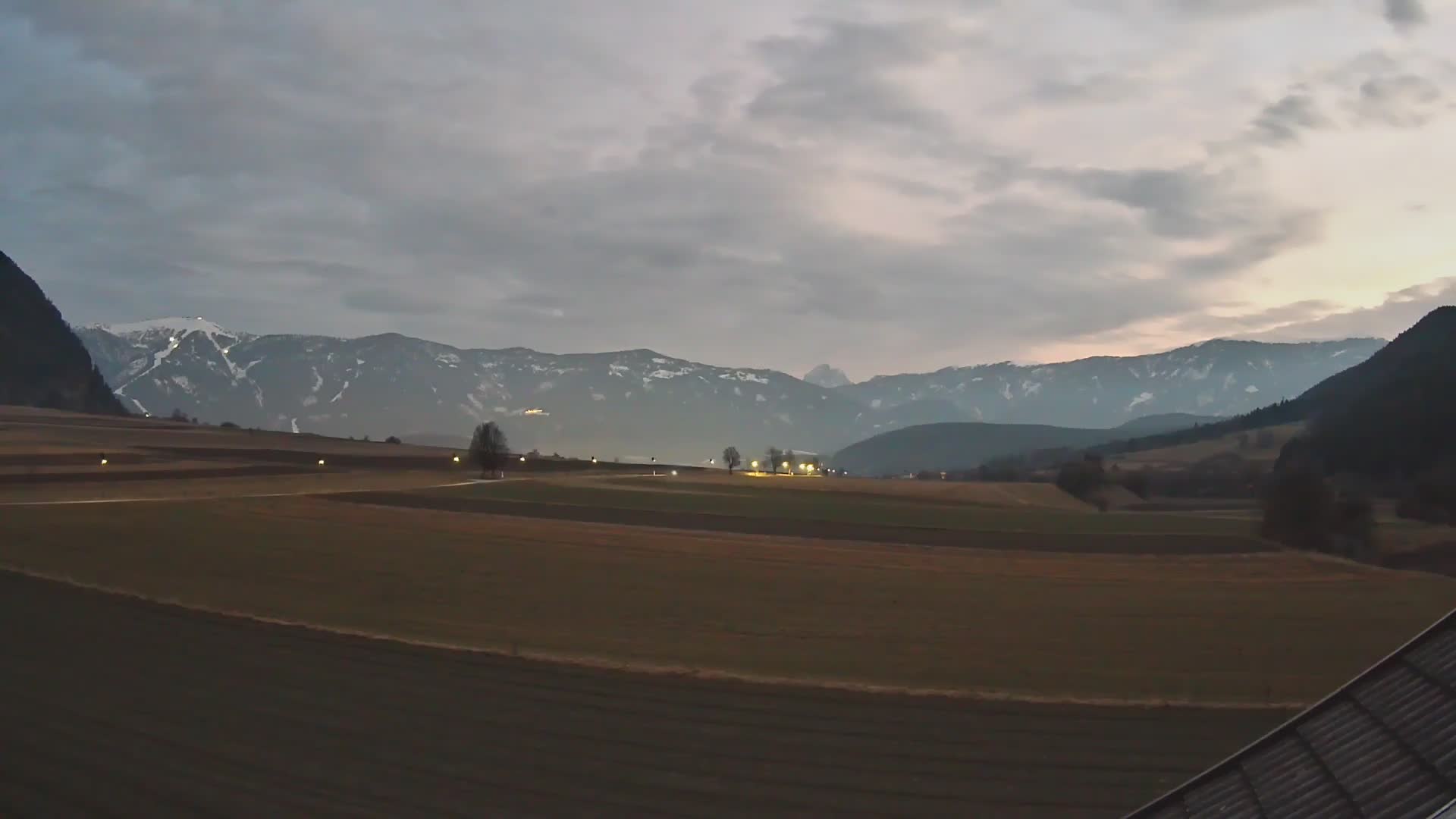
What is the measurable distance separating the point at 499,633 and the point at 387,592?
7.66 m

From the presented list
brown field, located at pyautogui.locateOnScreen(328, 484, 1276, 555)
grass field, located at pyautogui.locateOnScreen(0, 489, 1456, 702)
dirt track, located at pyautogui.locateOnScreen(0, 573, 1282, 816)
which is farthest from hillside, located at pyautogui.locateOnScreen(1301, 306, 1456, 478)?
dirt track, located at pyautogui.locateOnScreen(0, 573, 1282, 816)

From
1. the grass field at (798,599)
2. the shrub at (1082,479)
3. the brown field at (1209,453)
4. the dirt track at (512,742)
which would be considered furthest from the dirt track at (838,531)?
the brown field at (1209,453)

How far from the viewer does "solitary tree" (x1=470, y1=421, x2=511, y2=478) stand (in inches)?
4018

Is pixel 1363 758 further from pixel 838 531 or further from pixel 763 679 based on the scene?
pixel 838 531

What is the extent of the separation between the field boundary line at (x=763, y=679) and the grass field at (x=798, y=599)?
0.92ft

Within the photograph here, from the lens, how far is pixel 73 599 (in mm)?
27016

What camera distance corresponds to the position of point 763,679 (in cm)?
2033

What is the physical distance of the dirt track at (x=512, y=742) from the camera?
13.2 metres

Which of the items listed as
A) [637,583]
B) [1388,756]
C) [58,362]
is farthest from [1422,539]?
[58,362]

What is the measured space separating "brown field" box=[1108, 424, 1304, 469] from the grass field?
441 ft

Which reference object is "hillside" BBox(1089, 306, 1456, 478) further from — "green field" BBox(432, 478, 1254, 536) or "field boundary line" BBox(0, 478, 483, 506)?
"field boundary line" BBox(0, 478, 483, 506)

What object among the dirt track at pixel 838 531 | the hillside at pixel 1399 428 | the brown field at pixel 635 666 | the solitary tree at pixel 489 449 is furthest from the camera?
the hillside at pixel 1399 428

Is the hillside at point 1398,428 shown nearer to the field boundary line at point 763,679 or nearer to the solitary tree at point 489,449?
the solitary tree at point 489,449

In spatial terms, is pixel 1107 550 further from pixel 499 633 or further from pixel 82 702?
pixel 82 702
